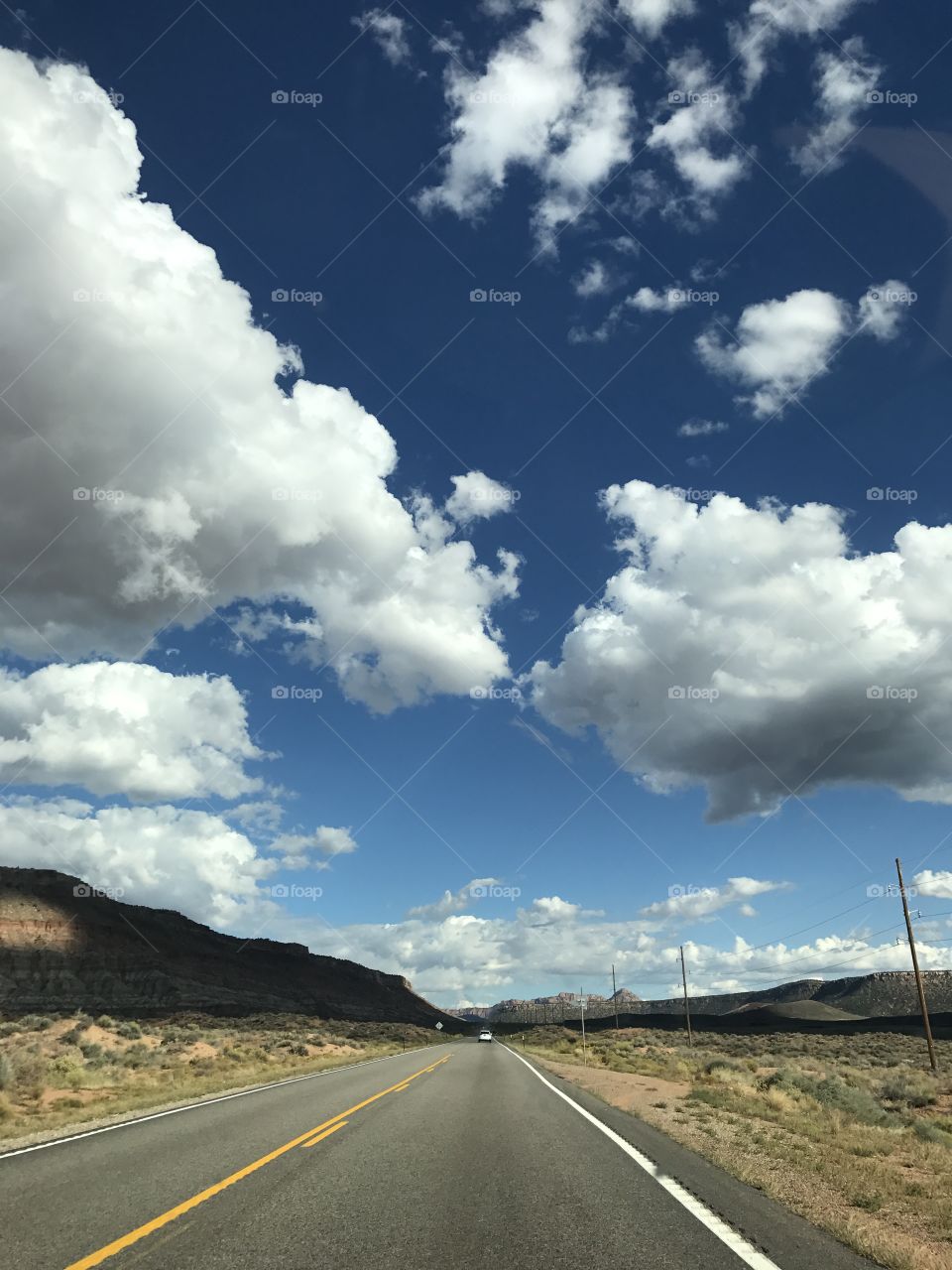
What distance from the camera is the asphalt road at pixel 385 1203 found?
232 inches

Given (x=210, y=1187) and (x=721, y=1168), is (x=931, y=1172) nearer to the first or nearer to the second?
(x=721, y=1168)

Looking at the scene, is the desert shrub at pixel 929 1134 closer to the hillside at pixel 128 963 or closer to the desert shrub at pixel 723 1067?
the desert shrub at pixel 723 1067

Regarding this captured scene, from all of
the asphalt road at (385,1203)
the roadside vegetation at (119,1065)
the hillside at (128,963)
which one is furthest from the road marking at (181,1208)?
the hillside at (128,963)

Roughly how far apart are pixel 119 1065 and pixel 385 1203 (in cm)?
2837

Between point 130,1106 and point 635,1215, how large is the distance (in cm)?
1483

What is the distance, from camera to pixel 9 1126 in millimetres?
14586

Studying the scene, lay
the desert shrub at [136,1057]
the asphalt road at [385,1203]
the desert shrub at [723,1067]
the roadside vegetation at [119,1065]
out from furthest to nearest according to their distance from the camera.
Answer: the desert shrub at [136,1057], the desert shrub at [723,1067], the roadside vegetation at [119,1065], the asphalt road at [385,1203]

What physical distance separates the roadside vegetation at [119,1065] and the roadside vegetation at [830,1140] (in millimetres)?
11021

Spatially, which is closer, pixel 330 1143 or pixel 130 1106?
pixel 330 1143

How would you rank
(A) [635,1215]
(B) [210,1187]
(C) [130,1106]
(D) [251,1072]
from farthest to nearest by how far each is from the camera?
(D) [251,1072], (C) [130,1106], (B) [210,1187], (A) [635,1215]

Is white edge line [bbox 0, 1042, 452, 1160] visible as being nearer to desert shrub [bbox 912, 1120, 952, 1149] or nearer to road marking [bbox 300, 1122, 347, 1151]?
road marking [bbox 300, 1122, 347, 1151]

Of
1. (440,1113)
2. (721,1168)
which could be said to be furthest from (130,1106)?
(721,1168)

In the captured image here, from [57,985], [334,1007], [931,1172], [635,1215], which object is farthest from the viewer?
[334,1007]

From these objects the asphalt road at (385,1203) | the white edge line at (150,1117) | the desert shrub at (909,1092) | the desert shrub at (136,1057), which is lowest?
the desert shrub at (136,1057)
